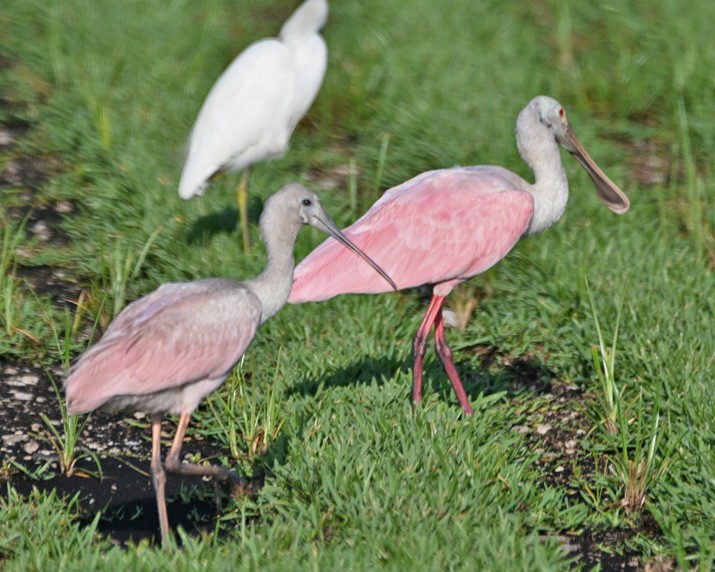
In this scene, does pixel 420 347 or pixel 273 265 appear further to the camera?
pixel 420 347

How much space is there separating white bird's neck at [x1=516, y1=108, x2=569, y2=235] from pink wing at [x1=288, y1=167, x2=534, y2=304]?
0.32 feet

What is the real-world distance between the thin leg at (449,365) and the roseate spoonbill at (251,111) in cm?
142

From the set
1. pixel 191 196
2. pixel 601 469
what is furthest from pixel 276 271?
pixel 191 196

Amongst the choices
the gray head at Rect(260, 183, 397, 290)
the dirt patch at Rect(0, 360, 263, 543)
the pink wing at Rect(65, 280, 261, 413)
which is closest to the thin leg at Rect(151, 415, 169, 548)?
the dirt patch at Rect(0, 360, 263, 543)

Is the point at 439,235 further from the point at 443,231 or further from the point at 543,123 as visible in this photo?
the point at 543,123

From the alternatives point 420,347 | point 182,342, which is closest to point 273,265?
point 182,342

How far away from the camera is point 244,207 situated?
6.66m

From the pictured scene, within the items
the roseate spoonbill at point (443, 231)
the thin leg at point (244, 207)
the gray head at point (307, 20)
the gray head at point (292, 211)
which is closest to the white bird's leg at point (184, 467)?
the gray head at point (292, 211)

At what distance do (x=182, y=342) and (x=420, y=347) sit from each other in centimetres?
119

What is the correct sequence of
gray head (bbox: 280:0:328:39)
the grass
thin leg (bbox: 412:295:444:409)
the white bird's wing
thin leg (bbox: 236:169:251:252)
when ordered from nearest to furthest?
the grass < thin leg (bbox: 412:295:444:409) < thin leg (bbox: 236:169:251:252) < the white bird's wing < gray head (bbox: 280:0:328:39)

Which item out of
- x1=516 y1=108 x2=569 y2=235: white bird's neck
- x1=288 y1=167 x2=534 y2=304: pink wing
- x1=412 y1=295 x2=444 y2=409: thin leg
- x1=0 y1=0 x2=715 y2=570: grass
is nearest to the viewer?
x1=0 y1=0 x2=715 y2=570: grass

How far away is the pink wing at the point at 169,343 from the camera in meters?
4.15

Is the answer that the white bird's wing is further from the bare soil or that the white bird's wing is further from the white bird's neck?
the white bird's neck

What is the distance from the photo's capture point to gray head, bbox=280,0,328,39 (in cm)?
742
